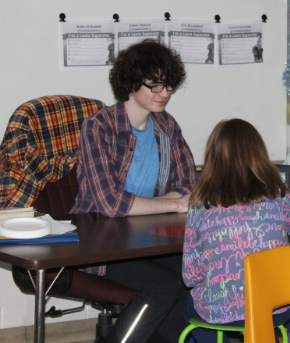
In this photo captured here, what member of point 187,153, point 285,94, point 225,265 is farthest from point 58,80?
point 225,265

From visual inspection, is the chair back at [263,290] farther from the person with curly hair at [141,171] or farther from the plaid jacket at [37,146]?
the plaid jacket at [37,146]

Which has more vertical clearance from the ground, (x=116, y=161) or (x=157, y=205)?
(x=116, y=161)

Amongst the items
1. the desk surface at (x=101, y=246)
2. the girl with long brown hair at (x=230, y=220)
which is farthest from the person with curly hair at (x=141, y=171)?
the girl with long brown hair at (x=230, y=220)

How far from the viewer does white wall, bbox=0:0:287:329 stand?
9.07ft

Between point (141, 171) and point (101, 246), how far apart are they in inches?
32.9

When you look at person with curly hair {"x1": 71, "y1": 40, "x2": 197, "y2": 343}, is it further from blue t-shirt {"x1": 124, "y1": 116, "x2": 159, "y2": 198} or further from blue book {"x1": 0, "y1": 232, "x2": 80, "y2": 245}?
blue book {"x1": 0, "y1": 232, "x2": 80, "y2": 245}

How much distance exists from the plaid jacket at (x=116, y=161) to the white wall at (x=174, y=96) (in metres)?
0.47

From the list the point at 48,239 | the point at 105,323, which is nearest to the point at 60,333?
the point at 105,323

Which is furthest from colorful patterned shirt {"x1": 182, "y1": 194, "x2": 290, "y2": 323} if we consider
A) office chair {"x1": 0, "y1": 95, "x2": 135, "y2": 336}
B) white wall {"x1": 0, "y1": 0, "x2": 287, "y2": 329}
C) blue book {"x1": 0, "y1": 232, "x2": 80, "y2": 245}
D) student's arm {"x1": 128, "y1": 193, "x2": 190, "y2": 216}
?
white wall {"x1": 0, "y1": 0, "x2": 287, "y2": 329}

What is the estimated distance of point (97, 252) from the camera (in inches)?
63.6

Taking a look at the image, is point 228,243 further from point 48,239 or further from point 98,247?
point 48,239

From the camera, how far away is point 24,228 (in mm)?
1777

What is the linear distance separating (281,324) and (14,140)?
1.35 m

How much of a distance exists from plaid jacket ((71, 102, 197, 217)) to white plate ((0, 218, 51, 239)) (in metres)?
0.43
